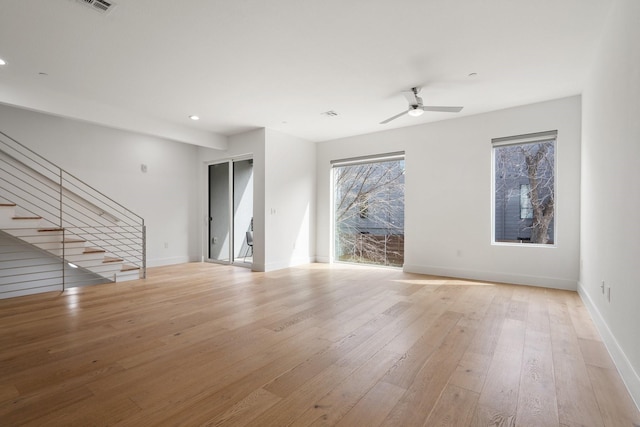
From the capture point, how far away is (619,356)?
2041 mm

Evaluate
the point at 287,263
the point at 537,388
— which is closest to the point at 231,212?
the point at 287,263

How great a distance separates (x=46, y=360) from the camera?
216cm

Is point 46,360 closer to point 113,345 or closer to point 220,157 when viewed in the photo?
point 113,345

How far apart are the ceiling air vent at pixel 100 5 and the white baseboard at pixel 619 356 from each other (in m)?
4.30

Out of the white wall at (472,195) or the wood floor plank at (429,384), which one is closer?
the wood floor plank at (429,384)

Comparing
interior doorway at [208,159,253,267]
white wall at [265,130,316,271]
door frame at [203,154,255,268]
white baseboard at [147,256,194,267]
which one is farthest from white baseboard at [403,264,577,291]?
white baseboard at [147,256,194,267]

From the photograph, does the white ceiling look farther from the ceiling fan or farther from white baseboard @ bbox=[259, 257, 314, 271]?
white baseboard @ bbox=[259, 257, 314, 271]

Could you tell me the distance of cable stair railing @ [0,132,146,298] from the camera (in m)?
4.18

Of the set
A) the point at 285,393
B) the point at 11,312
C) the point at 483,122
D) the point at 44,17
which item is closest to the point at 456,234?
the point at 483,122

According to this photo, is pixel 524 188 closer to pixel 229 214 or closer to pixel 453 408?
pixel 453 408

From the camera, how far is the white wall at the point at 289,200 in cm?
575

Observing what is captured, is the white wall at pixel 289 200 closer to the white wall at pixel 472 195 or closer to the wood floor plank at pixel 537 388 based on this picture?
the white wall at pixel 472 195

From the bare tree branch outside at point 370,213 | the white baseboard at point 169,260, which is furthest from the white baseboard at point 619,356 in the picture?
the white baseboard at point 169,260

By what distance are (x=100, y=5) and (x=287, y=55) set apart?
5.14 feet
